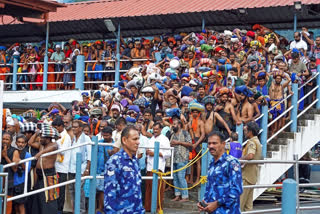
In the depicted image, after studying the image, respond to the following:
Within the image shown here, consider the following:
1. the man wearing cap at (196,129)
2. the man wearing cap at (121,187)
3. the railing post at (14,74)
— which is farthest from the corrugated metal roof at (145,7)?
the man wearing cap at (121,187)

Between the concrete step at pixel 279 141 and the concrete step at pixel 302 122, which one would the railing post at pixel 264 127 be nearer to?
the concrete step at pixel 279 141

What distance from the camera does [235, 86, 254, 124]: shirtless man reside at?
12.3 meters

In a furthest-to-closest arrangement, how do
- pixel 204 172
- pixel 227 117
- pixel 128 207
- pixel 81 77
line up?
pixel 81 77, pixel 227 117, pixel 204 172, pixel 128 207

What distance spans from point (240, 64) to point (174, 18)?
20.2 ft

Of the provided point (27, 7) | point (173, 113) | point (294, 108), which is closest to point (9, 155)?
point (27, 7)

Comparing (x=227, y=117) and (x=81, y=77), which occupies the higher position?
(x=81, y=77)

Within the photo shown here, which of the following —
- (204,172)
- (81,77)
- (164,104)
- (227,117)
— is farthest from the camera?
(81,77)

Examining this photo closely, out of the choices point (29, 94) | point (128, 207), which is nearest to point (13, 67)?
point (29, 94)

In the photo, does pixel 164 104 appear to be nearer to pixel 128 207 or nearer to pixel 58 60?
pixel 128 207

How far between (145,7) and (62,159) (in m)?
11.5

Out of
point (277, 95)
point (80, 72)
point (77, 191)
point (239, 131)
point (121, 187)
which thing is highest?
point (80, 72)

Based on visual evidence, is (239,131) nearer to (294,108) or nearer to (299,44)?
(294,108)

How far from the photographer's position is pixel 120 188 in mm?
6504

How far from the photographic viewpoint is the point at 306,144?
1362 centimetres
